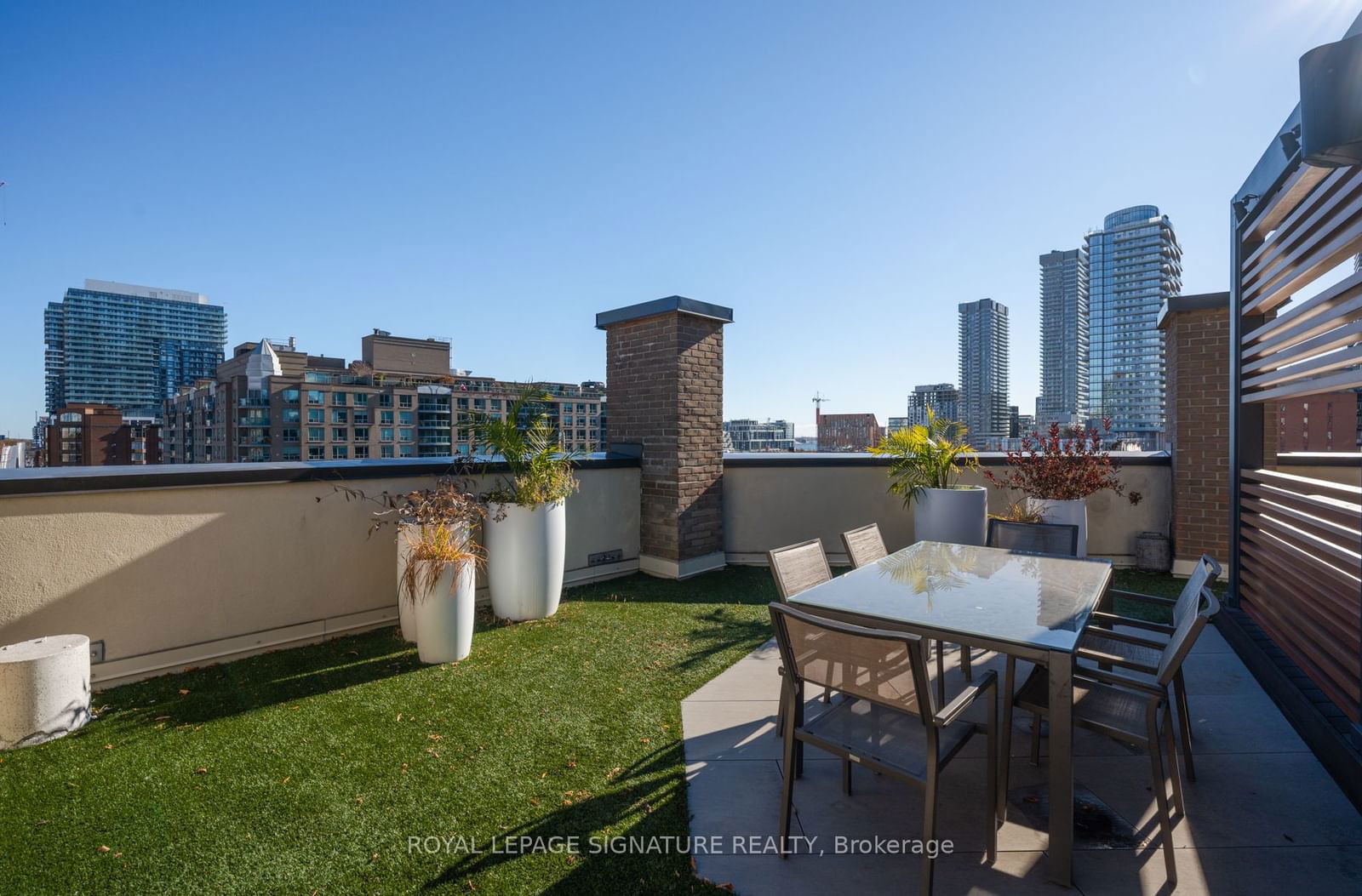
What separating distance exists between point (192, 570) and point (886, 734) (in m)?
4.02

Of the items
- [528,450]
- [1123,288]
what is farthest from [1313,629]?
[1123,288]

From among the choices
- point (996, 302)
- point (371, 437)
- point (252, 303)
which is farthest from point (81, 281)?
point (996, 302)

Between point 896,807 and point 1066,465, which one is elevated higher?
point 1066,465

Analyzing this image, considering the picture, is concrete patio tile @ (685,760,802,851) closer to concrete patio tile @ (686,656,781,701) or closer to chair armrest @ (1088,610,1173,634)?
concrete patio tile @ (686,656,781,701)

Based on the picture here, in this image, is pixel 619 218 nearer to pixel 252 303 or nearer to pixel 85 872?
pixel 85 872

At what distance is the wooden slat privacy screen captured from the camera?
2494 mm

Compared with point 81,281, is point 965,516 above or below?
below

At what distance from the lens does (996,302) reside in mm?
28406

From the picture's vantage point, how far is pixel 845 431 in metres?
8.80

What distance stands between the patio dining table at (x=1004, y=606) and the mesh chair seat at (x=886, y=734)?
0.95 ft

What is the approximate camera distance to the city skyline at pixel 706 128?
17.8ft

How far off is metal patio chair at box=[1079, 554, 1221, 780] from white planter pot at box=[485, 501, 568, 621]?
11.1ft

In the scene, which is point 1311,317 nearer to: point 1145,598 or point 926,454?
point 1145,598

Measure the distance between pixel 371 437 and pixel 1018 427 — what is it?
5592cm
